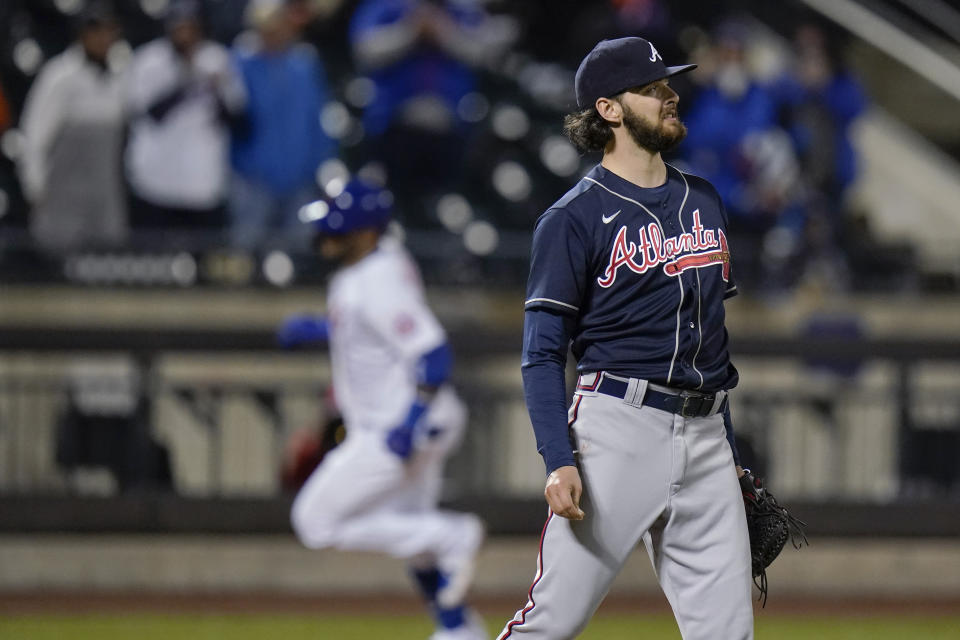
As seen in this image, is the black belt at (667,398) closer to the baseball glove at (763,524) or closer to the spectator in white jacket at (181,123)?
the baseball glove at (763,524)

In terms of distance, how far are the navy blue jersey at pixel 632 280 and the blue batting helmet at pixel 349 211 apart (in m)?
2.67

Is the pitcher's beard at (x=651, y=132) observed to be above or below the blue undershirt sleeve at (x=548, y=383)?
above

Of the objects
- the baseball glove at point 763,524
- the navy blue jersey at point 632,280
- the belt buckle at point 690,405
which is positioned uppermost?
the navy blue jersey at point 632,280

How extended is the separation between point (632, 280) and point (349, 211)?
283 centimetres

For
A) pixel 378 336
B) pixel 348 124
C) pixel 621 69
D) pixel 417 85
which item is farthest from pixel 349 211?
pixel 348 124

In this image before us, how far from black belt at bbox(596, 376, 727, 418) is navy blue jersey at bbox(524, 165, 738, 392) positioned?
0.03 m

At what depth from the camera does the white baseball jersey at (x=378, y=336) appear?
6.76m

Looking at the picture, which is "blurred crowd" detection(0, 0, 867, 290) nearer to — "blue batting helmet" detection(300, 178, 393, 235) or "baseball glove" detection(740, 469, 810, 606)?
"blue batting helmet" detection(300, 178, 393, 235)

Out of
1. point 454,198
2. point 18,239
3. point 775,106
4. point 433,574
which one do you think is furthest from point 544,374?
point 775,106

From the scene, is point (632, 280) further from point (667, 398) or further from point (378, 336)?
point (378, 336)

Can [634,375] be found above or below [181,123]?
below

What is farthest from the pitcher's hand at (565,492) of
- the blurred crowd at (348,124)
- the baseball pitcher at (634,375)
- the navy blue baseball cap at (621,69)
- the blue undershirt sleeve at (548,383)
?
the blurred crowd at (348,124)

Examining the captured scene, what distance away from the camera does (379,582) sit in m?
8.55

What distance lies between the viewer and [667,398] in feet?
13.9
